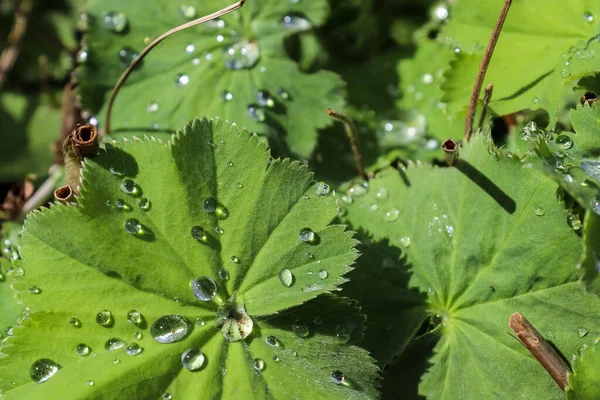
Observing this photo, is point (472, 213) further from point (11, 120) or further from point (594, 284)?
point (11, 120)

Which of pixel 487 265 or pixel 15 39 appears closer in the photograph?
pixel 487 265

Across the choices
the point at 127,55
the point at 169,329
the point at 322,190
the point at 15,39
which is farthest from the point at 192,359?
the point at 15,39

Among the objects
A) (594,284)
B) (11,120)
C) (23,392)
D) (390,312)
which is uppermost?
(11,120)

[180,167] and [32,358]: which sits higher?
[180,167]

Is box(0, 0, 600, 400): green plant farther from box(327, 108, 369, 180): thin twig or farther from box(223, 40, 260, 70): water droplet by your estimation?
box(223, 40, 260, 70): water droplet

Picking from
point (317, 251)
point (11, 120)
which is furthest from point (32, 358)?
point (11, 120)

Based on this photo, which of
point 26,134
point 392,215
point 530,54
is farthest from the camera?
point 26,134

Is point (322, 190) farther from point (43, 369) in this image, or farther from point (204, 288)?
point (43, 369)
